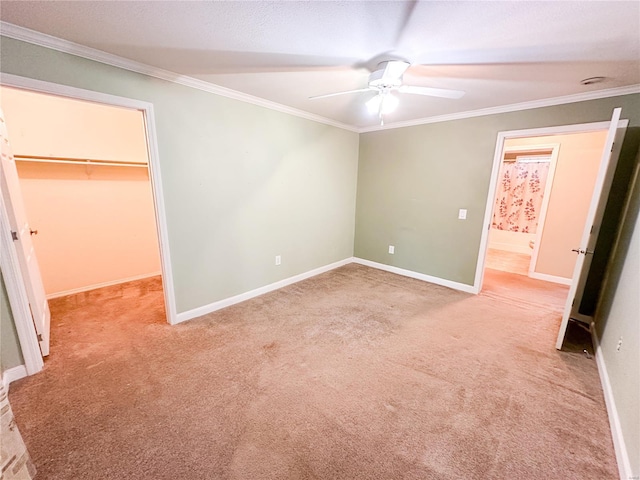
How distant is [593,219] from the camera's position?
2072mm

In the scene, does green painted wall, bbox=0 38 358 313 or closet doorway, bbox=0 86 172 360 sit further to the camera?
closet doorway, bbox=0 86 172 360

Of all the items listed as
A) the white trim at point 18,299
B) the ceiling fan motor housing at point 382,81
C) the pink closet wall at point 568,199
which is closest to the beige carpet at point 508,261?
the pink closet wall at point 568,199

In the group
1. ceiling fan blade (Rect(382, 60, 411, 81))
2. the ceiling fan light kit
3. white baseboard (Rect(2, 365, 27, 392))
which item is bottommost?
white baseboard (Rect(2, 365, 27, 392))

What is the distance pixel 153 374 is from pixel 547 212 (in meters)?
5.61

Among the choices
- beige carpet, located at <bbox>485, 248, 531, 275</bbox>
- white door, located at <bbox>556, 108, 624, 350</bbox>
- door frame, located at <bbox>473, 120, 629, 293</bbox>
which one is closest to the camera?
white door, located at <bbox>556, 108, 624, 350</bbox>

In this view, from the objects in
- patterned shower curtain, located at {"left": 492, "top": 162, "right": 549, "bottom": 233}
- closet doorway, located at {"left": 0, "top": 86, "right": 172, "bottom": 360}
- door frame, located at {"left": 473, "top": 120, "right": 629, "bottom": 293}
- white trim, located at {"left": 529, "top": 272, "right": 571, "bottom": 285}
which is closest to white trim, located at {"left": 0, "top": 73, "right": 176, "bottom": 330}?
closet doorway, located at {"left": 0, "top": 86, "right": 172, "bottom": 360}

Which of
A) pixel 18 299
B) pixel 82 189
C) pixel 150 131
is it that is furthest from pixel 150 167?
pixel 82 189

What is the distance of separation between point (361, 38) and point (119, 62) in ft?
6.14

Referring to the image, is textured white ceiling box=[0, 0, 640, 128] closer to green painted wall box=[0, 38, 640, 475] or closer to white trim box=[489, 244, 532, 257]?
green painted wall box=[0, 38, 640, 475]

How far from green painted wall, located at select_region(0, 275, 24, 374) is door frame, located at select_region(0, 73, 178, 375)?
0.10 ft

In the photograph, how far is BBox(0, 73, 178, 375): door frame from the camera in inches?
68.8

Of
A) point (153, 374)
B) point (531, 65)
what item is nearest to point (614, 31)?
point (531, 65)

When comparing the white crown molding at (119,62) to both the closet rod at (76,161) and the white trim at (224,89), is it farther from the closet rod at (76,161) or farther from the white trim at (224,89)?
the closet rod at (76,161)

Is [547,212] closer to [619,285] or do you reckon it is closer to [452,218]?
[452,218]
